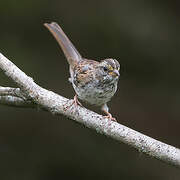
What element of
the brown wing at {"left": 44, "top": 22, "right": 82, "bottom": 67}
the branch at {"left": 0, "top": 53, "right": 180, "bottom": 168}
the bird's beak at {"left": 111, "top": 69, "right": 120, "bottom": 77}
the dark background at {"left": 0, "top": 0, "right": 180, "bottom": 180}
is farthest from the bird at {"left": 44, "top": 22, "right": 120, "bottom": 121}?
the dark background at {"left": 0, "top": 0, "right": 180, "bottom": 180}

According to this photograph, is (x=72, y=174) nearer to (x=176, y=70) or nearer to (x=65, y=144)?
(x=65, y=144)

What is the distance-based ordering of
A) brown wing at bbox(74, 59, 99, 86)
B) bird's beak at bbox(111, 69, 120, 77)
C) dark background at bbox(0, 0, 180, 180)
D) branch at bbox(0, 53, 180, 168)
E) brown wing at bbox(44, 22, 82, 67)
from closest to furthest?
branch at bbox(0, 53, 180, 168), bird's beak at bbox(111, 69, 120, 77), brown wing at bbox(74, 59, 99, 86), brown wing at bbox(44, 22, 82, 67), dark background at bbox(0, 0, 180, 180)

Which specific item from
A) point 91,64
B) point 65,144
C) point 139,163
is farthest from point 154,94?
point 91,64

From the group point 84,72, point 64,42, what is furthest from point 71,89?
point 84,72

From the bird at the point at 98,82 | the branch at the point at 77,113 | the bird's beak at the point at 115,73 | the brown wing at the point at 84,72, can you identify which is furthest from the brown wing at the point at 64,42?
the branch at the point at 77,113

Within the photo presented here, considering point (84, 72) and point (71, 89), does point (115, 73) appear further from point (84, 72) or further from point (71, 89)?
point (71, 89)

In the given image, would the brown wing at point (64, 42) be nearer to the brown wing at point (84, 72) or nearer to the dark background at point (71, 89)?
the brown wing at point (84, 72)

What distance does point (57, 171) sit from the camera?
22.7 ft

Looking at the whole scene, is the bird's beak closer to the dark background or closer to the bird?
the bird

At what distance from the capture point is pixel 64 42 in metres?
5.47

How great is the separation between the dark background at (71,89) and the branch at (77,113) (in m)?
2.31

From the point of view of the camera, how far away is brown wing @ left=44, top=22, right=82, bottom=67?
5.46 m

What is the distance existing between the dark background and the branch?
231cm
